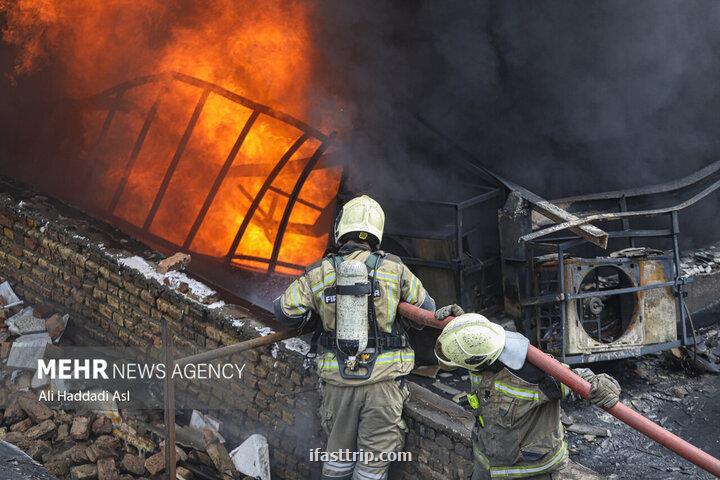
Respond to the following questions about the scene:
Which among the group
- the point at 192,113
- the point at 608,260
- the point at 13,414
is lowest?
the point at 13,414

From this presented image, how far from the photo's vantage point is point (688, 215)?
8641 millimetres

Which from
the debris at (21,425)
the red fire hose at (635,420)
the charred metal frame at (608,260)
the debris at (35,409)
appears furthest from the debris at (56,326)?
the red fire hose at (635,420)

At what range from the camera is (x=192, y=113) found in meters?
9.02

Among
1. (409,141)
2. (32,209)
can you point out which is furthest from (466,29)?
(32,209)

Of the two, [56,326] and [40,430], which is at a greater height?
[56,326]

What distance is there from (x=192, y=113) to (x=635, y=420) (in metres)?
7.03

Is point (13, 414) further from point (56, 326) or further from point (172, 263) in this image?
point (172, 263)

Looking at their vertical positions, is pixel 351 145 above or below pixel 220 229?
above

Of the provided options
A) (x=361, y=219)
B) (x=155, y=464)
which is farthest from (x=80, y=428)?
(x=361, y=219)

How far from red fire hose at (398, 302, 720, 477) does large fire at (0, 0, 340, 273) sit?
516cm

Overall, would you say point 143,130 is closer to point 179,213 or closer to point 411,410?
point 179,213

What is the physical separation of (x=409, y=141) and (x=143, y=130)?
338 centimetres

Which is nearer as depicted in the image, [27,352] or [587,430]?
[587,430]

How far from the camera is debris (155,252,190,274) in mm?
6242
